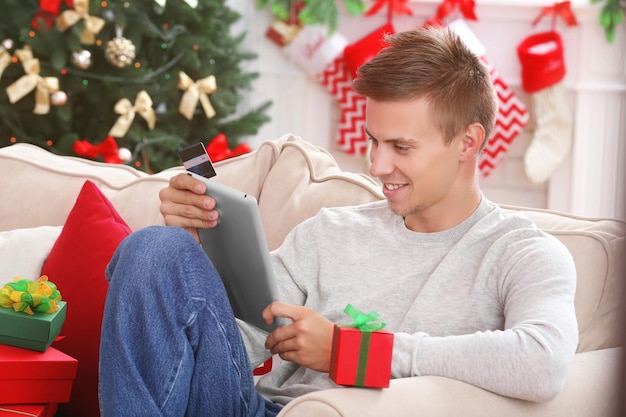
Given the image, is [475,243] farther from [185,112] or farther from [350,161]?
[350,161]

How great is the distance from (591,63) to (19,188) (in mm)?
3027

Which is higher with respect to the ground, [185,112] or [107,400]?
[185,112]

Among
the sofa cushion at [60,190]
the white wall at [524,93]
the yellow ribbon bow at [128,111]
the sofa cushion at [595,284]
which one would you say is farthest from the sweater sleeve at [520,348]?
the white wall at [524,93]

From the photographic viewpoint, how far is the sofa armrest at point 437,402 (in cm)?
115

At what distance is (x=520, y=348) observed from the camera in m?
1.27

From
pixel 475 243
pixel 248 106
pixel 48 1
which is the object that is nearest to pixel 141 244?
pixel 475 243

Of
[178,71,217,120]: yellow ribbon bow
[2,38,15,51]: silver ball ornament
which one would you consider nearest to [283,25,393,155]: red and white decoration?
[178,71,217,120]: yellow ribbon bow

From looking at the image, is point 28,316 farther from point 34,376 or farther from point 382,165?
point 382,165

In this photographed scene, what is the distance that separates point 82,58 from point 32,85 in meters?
0.23

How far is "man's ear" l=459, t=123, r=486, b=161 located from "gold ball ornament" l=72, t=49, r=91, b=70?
8.33 feet

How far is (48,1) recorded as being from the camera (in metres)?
3.71

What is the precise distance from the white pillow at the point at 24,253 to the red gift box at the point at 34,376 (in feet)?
1.26

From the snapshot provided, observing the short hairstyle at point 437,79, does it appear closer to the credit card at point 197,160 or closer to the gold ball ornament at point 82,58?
the credit card at point 197,160

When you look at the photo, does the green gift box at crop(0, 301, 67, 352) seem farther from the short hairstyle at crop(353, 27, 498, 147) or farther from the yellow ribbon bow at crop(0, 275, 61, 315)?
the short hairstyle at crop(353, 27, 498, 147)
